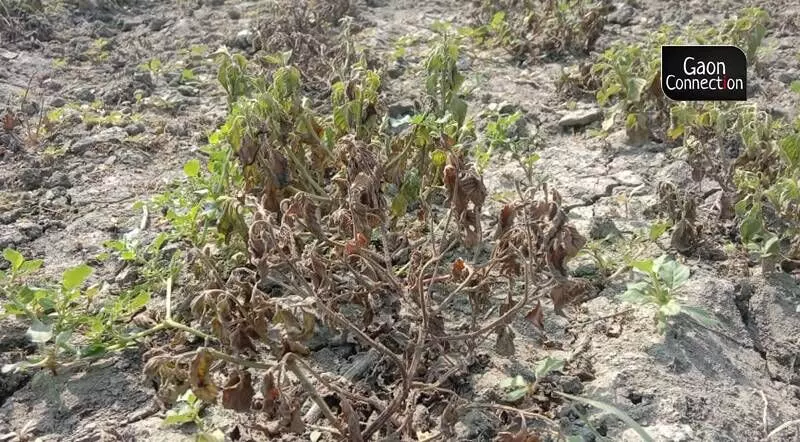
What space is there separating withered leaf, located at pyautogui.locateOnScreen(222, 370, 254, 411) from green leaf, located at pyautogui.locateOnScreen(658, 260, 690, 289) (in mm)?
1197

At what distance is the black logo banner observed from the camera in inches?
127

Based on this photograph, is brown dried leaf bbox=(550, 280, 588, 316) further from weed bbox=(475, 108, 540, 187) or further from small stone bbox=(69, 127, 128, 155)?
small stone bbox=(69, 127, 128, 155)

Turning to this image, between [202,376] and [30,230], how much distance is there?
1.64 meters

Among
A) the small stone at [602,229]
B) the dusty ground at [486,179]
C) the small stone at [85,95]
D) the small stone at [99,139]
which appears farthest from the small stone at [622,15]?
the small stone at [85,95]

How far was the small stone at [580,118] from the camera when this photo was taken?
11.5ft

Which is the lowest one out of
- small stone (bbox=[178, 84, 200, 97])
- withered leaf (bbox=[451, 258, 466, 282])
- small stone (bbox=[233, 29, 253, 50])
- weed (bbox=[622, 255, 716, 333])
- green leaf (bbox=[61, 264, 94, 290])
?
weed (bbox=[622, 255, 716, 333])

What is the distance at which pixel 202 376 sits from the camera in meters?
1.58

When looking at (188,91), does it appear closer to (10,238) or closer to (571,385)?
(10,238)

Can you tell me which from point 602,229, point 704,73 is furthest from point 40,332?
point 704,73

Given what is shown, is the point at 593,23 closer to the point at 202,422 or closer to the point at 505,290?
the point at 505,290

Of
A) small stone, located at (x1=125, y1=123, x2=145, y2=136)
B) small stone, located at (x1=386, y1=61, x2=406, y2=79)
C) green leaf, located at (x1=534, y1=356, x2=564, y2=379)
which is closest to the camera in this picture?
green leaf, located at (x1=534, y1=356, x2=564, y2=379)

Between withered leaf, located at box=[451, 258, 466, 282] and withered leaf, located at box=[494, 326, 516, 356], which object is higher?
withered leaf, located at box=[451, 258, 466, 282]

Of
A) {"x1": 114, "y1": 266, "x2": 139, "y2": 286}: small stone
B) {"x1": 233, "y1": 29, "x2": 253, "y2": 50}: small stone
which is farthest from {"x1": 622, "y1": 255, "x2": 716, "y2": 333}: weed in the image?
{"x1": 233, "y1": 29, "x2": 253, "y2": 50}: small stone

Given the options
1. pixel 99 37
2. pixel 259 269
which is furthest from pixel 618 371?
pixel 99 37
